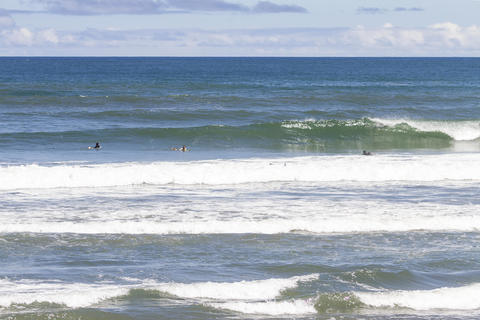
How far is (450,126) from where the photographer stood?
115 ft

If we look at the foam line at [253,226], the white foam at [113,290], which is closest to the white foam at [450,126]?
the foam line at [253,226]

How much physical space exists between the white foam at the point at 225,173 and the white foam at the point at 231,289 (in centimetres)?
952

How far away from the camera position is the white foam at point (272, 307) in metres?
8.91

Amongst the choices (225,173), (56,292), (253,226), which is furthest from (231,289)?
(225,173)

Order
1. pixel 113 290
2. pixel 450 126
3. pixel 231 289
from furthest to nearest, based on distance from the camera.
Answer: pixel 450 126 < pixel 231 289 < pixel 113 290

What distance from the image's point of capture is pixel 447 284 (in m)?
9.93

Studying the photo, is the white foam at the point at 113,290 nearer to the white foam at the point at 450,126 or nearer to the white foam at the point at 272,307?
the white foam at the point at 272,307

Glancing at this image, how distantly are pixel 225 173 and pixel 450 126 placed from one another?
1954cm

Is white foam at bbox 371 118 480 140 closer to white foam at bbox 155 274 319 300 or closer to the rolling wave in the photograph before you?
the rolling wave

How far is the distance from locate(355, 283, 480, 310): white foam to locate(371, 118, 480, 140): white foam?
25.3m

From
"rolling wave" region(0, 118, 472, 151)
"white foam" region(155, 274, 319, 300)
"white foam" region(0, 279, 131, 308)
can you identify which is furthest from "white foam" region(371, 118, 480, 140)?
"white foam" region(0, 279, 131, 308)

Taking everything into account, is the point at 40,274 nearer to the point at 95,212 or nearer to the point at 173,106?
the point at 95,212

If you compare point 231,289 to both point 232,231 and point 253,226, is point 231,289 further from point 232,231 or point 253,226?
point 253,226

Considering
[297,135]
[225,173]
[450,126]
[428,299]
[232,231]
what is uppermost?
[450,126]
